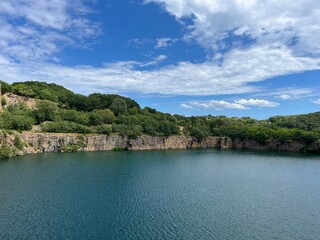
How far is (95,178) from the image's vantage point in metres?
52.7

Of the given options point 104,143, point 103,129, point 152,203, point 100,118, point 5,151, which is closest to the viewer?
point 152,203

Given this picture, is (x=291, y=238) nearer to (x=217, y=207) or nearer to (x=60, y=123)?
(x=217, y=207)

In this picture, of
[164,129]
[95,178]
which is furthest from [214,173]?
[164,129]

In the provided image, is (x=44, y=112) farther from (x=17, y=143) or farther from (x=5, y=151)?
(x=5, y=151)

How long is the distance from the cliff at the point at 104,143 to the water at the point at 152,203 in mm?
16701

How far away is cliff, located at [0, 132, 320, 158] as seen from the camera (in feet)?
256

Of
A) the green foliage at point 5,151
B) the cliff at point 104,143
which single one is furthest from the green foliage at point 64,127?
the green foliage at point 5,151

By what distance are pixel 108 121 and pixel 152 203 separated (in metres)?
79.7

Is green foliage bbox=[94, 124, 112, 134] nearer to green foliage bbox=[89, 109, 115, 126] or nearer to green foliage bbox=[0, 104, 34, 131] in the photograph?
green foliage bbox=[89, 109, 115, 126]

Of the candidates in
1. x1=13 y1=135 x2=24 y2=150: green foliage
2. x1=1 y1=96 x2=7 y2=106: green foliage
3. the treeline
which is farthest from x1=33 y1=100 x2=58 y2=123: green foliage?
x1=13 y1=135 x2=24 y2=150: green foliage

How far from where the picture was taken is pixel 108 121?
377 feet

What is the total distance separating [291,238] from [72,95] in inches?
4773

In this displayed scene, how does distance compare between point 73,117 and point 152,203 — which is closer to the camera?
point 152,203

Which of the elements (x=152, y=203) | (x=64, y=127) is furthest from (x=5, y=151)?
(x=152, y=203)
